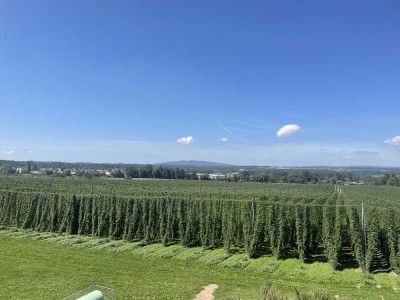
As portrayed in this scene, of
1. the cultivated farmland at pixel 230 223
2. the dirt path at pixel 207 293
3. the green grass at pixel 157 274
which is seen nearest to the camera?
the dirt path at pixel 207 293

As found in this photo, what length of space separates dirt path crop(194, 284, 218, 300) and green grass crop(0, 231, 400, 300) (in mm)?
215

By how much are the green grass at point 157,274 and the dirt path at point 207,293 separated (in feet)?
0.70

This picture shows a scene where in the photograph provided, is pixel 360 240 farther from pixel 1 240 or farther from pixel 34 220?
pixel 34 220

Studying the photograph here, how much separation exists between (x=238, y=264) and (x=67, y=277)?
8277mm

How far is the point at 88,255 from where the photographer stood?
2005 cm

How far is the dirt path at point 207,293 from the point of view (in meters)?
13.1

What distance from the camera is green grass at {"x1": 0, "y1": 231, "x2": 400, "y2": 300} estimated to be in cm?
1364

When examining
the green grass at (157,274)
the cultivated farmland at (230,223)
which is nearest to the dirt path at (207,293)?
the green grass at (157,274)

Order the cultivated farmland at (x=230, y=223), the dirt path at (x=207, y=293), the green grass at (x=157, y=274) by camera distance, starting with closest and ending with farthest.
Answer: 1. the dirt path at (x=207, y=293)
2. the green grass at (x=157, y=274)
3. the cultivated farmland at (x=230, y=223)

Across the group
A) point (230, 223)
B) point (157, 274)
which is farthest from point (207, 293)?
point (230, 223)

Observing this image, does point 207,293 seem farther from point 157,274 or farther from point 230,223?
point 230,223

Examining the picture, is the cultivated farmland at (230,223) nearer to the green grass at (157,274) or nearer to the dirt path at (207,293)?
the green grass at (157,274)

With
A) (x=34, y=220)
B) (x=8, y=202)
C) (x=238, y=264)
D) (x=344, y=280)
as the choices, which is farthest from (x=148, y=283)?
(x=8, y=202)

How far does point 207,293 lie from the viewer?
1355 cm
